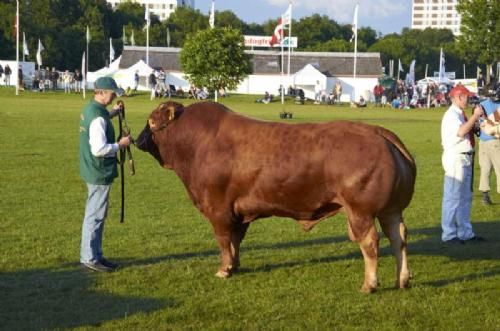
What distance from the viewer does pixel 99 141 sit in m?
10.2

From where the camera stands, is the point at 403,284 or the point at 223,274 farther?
the point at 223,274

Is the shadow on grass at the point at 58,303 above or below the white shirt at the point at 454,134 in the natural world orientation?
below

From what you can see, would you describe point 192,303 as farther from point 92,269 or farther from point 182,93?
point 182,93

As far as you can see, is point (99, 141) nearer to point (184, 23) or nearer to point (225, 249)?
point (225, 249)

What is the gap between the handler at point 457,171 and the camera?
502 inches

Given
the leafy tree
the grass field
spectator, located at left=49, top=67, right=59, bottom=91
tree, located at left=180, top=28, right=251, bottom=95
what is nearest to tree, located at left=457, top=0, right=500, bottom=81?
tree, located at left=180, top=28, right=251, bottom=95

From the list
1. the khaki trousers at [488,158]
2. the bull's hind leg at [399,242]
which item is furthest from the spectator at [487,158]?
the bull's hind leg at [399,242]

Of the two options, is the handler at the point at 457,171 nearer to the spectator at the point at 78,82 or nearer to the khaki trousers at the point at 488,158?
the khaki trousers at the point at 488,158

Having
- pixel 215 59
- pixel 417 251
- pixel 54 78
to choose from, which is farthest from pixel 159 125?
pixel 54 78

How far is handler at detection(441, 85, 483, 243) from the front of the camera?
12.7 m

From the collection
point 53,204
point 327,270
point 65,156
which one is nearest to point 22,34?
point 65,156

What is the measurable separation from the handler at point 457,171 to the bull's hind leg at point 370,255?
3.87 m

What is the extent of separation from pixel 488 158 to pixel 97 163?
9.92 m

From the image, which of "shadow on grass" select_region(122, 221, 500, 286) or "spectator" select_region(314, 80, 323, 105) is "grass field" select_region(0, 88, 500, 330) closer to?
"shadow on grass" select_region(122, 221, 500, 286)
